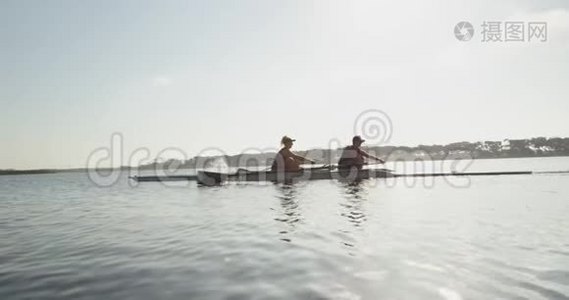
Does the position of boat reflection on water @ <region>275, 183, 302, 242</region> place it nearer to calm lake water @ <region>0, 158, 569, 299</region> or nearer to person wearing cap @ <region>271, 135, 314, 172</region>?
calm lake water @ <region>0, 158, 569, 299</region>

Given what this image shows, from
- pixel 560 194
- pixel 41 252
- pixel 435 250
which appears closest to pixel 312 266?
pixel 435 250

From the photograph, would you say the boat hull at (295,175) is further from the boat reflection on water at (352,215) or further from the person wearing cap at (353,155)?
the boat reflection on water at (352,215)

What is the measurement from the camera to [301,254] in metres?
7.25

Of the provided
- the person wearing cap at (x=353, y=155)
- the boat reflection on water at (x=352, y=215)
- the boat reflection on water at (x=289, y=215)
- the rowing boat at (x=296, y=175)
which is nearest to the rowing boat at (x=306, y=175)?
the rowing boat at (x=296, y=175)

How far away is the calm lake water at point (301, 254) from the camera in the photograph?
17.1 feet

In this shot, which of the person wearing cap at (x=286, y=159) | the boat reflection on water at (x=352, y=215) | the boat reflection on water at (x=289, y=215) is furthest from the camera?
the person wearing cap at (x=286, y=159)

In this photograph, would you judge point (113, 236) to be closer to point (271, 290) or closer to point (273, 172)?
point (271, 290)

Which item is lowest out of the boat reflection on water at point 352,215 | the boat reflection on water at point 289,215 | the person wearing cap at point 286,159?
the boat reflection on water at point 289,215

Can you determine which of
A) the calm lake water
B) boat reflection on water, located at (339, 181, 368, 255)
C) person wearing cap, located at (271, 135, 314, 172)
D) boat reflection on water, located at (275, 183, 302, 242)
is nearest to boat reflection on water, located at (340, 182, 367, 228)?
boat reflection on water, located at (339, 181, 368, 255)

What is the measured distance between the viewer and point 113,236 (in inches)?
403

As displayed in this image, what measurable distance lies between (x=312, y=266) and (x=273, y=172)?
813 inches

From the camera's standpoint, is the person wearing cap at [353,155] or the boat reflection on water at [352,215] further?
the person wearing cap at [353,155]

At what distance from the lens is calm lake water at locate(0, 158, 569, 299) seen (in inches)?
206

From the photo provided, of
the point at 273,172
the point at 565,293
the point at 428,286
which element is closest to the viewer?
the point at 565,293
